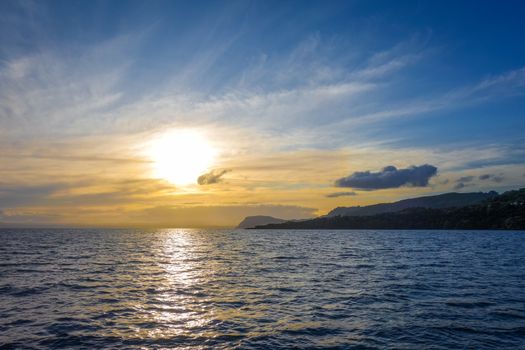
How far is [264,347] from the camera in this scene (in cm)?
1867

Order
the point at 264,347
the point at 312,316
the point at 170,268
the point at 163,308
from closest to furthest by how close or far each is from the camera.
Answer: the point at 264,347 → the point at 312,316 → the point at 163,308 → the point at 170,268

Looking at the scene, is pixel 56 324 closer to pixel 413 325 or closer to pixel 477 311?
pixel 413 325

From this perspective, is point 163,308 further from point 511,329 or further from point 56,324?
point 511,329

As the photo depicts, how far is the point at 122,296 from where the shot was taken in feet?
102

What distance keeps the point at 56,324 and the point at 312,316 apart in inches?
627

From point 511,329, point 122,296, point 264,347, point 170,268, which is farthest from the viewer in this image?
point 170,268

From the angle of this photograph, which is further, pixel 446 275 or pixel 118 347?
pixel 446 275

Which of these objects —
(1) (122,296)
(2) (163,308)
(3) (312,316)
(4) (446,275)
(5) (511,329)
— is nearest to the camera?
(5) (511,329)

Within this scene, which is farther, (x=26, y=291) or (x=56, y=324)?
(x=26, y=291)

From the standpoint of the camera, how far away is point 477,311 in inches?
1026

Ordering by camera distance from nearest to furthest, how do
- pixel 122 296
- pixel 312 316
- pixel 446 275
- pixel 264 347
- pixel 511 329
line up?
pixel 264 347 < pixel 511 329 < pixel 312 316 < pixel 122 296 < pixel 446 275

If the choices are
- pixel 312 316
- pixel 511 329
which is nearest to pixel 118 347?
pixel 312 316

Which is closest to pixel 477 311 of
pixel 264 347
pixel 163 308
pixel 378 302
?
pixel 378 302

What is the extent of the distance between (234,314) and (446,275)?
96.1ft
